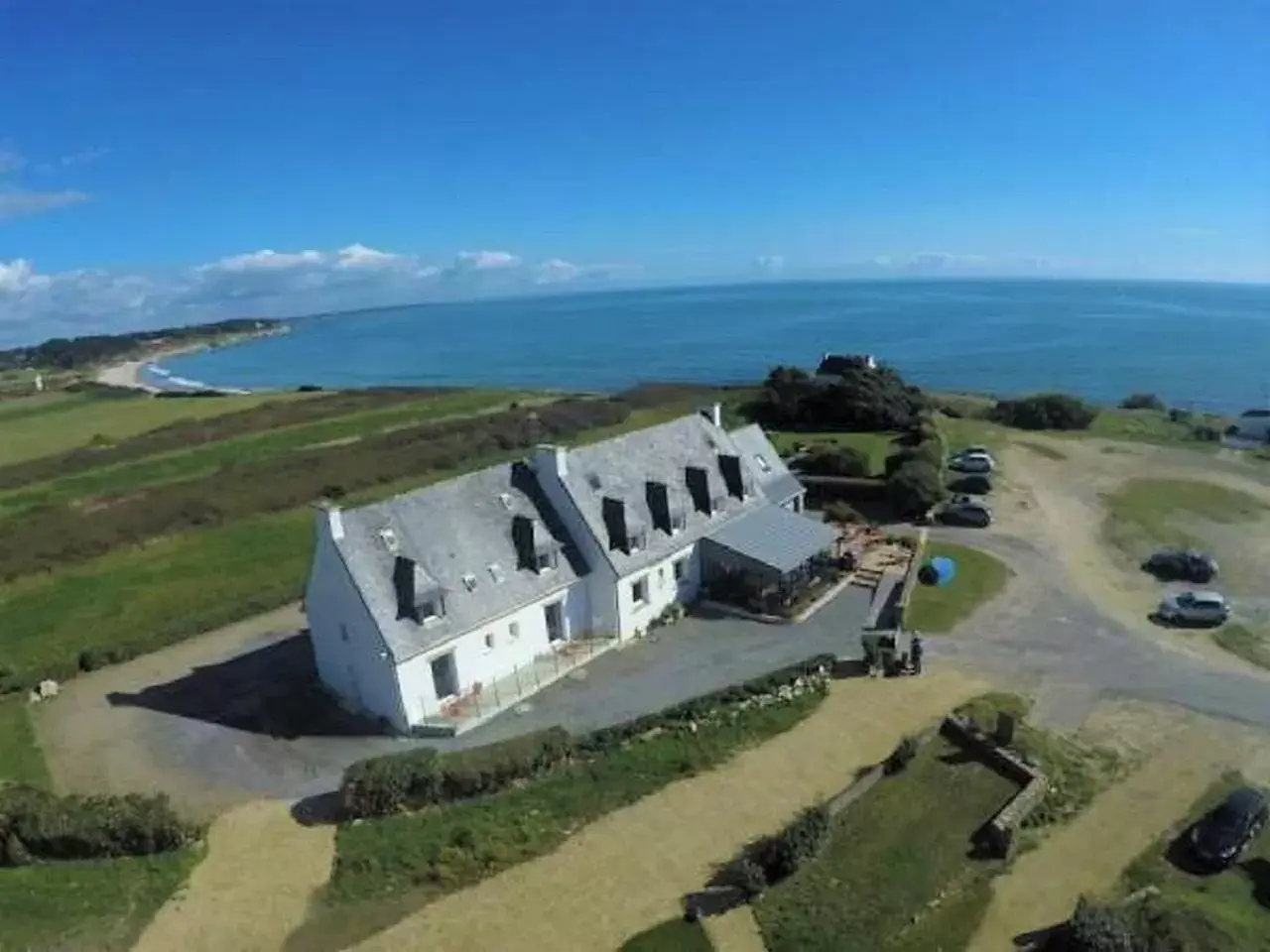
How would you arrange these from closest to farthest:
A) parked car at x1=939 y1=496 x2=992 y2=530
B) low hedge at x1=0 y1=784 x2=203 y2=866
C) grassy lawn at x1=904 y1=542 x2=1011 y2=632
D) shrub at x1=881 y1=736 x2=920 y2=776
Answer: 1. low hedge at x1=0 y1=784 x2=203 y2=866
2. shrub at x1=881 y1=736 x2=920 y2=776
3. grassy lawn at x1=904 y1=542 x2=1011 y2=632
4. parked car at x1=939 y1=496 x2=992 y2=530

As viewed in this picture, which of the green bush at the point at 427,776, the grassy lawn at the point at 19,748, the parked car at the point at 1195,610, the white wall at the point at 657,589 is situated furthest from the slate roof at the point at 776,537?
the grassy lawn at the point at 19,748

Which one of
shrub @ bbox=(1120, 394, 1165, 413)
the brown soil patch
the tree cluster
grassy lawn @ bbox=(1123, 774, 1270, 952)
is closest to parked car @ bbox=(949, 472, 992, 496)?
the tree cluster

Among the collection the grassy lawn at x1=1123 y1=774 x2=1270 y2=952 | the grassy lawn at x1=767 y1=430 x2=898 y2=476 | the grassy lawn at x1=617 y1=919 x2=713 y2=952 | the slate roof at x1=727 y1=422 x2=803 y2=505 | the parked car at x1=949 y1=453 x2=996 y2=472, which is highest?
the slate roof at x1=727 y1=422 x2=803 y2=505

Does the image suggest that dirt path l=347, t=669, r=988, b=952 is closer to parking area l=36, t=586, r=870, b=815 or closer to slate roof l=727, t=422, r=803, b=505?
parking area l=36, t=586, r=870, b=815

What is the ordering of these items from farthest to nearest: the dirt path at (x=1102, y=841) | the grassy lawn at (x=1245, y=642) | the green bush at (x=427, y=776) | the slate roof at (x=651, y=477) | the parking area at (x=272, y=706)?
the slate roof at (x=651, y=477) → the grassy lawn at (x=1245, y=642) → the parking area at (x=272, y=706) → the green bush at (x=427, y=776) → the dirt path at (x=1102, y=841)

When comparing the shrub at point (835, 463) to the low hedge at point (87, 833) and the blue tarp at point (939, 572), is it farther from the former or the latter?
the low hedge at point (87, 833)

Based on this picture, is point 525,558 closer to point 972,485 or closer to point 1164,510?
point 972,485

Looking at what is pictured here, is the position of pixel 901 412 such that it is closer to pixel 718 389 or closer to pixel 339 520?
pixel 718 389
